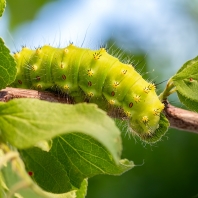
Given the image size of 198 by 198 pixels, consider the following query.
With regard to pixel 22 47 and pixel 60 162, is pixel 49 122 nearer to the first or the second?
pixel 60 162

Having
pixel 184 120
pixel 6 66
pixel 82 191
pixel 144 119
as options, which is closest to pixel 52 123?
pixel 6 66

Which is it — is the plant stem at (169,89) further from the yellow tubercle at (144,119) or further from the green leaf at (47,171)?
the green leaf at (47,171)

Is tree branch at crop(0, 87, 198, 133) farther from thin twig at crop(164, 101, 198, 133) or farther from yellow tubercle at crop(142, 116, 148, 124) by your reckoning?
yellow tubercle at crop(142, 116, 148, 124)

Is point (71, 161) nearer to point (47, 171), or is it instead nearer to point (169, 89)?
point (47, 171)

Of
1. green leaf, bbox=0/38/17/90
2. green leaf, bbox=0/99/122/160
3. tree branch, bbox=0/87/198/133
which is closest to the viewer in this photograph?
green leaf, bbox=0/99/122/160

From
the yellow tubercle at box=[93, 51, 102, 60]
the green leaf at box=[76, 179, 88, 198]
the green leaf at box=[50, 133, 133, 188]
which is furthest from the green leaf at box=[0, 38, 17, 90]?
the yellow tubercle at box=[93, 51, 102, 60]

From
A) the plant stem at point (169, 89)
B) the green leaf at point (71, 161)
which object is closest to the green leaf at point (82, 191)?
the green leaf at point (71, 161)

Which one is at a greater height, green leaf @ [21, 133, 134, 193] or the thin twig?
the thin twig
